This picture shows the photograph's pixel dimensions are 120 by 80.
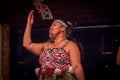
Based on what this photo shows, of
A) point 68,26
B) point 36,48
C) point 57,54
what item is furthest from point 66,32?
point 36,48

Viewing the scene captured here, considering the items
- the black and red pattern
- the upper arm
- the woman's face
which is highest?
the woman's face

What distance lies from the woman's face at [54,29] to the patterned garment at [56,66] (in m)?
0.18

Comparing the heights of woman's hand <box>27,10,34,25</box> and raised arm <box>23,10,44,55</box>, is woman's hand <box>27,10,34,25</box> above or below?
above

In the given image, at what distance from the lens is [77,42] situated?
115 inches

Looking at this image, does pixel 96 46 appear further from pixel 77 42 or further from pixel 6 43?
pixel 6 43

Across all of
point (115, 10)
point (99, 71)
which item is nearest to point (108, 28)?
point (115, 10)

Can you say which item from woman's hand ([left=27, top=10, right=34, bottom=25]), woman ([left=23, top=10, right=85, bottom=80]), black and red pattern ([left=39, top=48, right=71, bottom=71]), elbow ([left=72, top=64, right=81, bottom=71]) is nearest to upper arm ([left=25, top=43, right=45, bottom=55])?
woman ([left=23, top=10, right=85, bottom=80])

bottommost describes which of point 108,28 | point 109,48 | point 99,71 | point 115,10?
point 99,71

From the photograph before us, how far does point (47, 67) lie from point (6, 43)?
57 cm

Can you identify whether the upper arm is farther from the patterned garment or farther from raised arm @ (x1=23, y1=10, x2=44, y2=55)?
the patterned garment

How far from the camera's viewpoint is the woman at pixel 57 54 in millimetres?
2836

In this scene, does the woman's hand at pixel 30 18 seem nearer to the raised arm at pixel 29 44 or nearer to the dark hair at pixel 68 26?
the raised arm at pixel 29 44

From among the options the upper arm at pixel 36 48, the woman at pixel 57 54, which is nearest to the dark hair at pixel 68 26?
the woman at pixel 57 54

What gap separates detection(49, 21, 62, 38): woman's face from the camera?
9.67ft
